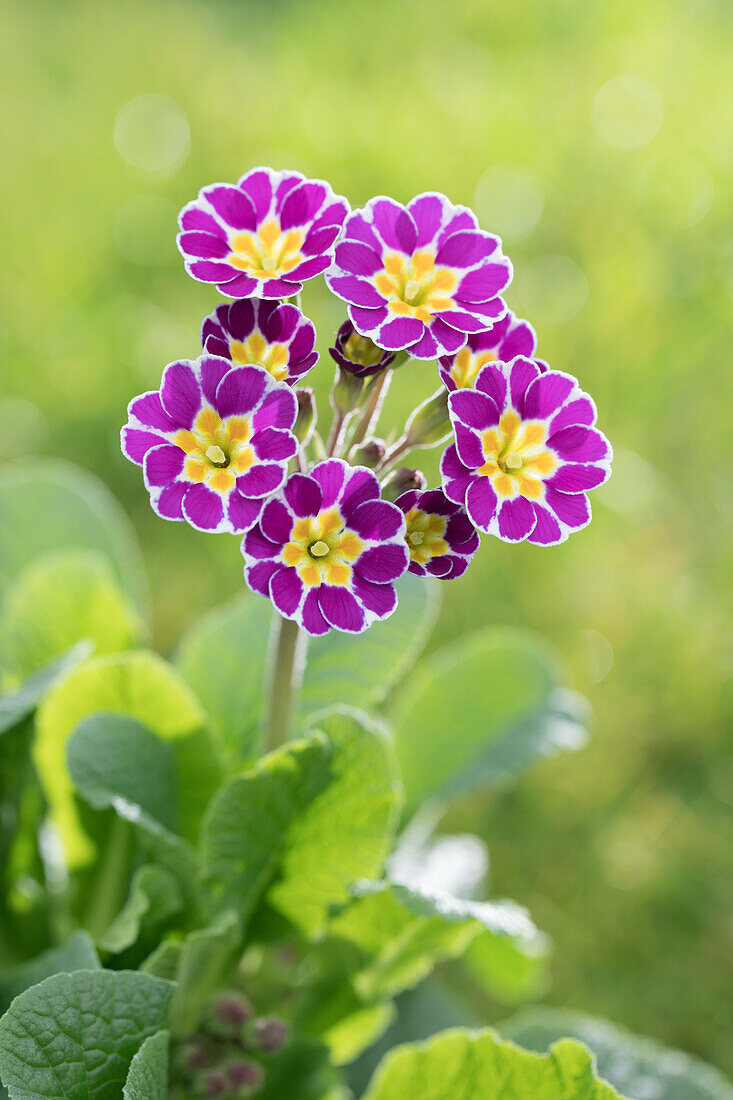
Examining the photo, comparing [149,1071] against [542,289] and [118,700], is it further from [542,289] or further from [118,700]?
[542,289]

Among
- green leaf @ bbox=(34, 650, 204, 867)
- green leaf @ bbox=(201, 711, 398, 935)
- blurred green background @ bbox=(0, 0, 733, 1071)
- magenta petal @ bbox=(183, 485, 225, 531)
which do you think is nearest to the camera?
magenta petal @ bbox=(183, 485, 225, 531)

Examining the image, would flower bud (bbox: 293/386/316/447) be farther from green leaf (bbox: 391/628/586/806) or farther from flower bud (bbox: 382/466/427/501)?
green leaf (bbox: 391/628/586/806)

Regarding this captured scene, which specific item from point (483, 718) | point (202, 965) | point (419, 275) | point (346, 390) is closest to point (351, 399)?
point (346, 390)

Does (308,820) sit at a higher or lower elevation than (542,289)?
lower

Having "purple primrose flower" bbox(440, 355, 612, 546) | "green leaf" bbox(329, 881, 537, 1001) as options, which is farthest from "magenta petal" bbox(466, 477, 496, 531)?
"green leaf" bbox(329, 881, 537, 1001)

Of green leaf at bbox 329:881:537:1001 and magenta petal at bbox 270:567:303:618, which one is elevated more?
magenta petal at bbox 270:567:303:618

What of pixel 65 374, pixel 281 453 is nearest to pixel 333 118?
pixel 65 374

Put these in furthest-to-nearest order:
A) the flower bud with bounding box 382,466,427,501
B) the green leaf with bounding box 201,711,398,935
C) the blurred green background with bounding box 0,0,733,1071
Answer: the blurred green background with bounding box 0,0,733,1071
the green leaf with bounding box 201,711,398,935
the flower bud with bounding box 382,466,427,501
